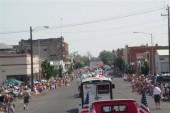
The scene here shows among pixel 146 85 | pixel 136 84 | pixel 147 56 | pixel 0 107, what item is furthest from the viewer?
pixel 147 56

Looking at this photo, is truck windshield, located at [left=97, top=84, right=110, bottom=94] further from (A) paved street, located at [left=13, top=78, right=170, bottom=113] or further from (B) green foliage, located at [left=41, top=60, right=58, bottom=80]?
(B) green foliage, located at [left=41, top=60, right=58, bottom=80]

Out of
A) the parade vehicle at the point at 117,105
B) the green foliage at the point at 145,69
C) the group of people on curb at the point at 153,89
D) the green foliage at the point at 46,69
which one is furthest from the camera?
the green foliage at the point at 145,69

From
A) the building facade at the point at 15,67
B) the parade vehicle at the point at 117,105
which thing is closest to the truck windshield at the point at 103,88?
the parade vehicle at the point at 117,105

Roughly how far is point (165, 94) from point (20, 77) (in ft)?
152

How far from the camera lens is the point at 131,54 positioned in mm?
143625

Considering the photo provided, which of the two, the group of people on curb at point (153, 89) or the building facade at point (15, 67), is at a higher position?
the building facade at point (15, 67)

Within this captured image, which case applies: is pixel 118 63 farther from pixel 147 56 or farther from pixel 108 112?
pixel 108 112

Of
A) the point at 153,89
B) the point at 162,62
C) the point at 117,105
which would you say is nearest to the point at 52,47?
the point at 162,62

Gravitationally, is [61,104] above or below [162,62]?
below

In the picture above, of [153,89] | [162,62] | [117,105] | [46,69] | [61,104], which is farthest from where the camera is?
[46,69]

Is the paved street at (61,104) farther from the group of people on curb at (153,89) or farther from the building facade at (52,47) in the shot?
the building facade at (52,47)

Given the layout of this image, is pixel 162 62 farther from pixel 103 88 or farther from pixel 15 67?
pixel 103 88

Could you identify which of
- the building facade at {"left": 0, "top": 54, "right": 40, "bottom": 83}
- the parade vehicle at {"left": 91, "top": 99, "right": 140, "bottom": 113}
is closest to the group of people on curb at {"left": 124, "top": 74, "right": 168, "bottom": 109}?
the parade vehicle at {"left": 91, "top": 99, "right": 140, "bottom": 113}

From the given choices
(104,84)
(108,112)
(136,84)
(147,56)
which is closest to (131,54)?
(147,56)
